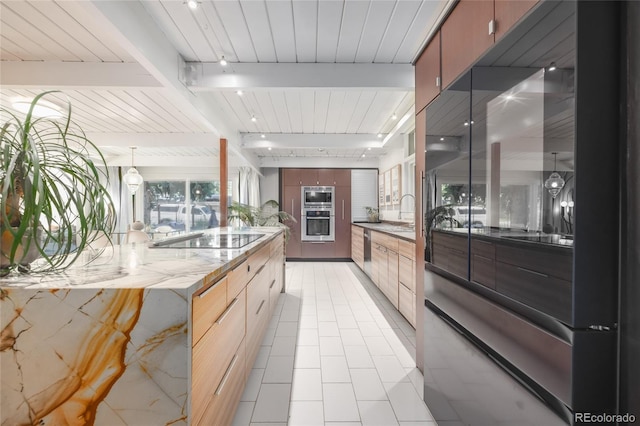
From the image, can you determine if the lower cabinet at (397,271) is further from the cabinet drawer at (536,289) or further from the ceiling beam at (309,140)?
the ceiling beam at (309,140)

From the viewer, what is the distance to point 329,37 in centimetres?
219

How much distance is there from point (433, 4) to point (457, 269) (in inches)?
68.1

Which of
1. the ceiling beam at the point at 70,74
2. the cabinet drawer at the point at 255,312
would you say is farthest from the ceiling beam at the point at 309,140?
the cabinet drawer at the point at 255,312

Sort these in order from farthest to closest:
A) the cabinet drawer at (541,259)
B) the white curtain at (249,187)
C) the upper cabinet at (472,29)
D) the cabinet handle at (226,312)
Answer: the white curtain at (249,187)
the cabinet handle at (226,312)
the upper cabinet at (472,29)
the cabinet drawer at (541,259)

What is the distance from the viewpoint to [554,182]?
0.82m

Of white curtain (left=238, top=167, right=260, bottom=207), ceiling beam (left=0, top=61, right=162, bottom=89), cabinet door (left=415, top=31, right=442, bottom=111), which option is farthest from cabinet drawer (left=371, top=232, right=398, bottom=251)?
white curtain (left=238, top=167, right=260, bottom=207)

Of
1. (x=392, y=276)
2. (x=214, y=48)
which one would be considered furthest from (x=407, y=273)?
(x=214, y=48)

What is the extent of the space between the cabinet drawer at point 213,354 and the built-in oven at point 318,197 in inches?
210

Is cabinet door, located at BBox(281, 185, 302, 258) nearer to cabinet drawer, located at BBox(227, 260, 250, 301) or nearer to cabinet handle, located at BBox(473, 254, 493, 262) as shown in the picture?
cabinet drawer, located at BBox(227, 260, 250, 301)

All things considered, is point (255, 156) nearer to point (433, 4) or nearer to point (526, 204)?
point (433, 4)

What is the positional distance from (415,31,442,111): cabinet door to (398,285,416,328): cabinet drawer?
166cm

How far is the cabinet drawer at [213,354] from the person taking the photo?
3.14 feet

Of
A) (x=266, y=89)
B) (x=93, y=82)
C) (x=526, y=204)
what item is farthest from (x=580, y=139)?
(x=93, y=82)

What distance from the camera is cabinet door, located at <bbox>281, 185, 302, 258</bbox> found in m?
6.79
